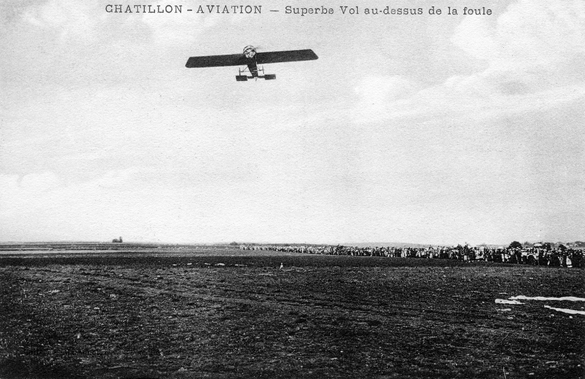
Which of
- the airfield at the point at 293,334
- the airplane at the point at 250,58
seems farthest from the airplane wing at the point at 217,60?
the airfield at the point at 293,334

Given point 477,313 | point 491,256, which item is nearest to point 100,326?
point 477,313

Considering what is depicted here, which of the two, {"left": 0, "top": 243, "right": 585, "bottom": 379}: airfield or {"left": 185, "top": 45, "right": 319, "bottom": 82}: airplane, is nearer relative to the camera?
{"left": 0, "top": 243, "right": 585, "bottom": 379}: airfield

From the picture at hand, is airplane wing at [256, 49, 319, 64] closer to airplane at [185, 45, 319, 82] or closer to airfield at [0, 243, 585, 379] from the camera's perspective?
airplane at [185, 45, 319, 82]

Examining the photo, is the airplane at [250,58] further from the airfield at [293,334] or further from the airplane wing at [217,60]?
the airfield at [293,334]

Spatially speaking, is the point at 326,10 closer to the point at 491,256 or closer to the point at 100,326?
the point at 100,326

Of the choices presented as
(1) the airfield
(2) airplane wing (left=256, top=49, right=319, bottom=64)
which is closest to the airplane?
(2) airplane wing (left=256, top=49, right=319, bottom=64)

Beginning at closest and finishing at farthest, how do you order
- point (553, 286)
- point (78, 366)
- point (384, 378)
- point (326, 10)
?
point (384, 378)
point (78, 366)
point (326, 10)
point (553, 286)
